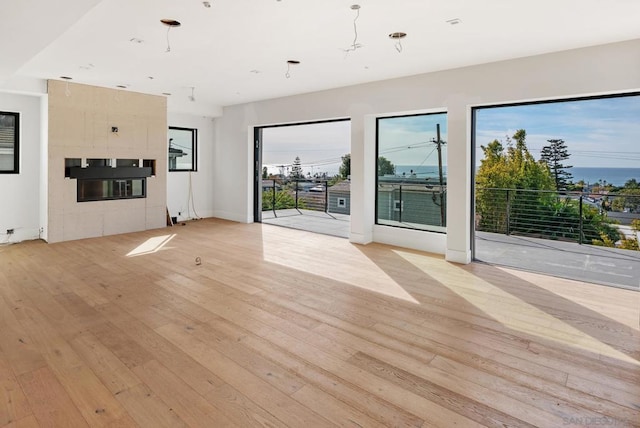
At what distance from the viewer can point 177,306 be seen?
11.4ft

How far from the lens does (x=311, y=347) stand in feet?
8.87

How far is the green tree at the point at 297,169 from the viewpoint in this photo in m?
9.26

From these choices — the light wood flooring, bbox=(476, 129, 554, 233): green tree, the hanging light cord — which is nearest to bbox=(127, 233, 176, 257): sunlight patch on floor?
the light wood flooring

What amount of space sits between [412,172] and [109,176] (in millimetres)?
5241

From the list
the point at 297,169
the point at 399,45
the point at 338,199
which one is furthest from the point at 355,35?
the point at 297,169

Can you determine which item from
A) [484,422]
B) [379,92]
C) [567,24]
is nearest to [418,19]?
[567,24]

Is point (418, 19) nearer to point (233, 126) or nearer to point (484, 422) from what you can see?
point (484, 422)

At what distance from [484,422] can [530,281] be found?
2.88 metres

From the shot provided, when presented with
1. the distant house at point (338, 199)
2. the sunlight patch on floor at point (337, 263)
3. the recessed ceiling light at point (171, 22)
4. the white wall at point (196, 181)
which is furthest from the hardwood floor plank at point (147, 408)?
the white wall at point (196, 181)

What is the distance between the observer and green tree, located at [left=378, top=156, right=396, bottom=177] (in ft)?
21.1

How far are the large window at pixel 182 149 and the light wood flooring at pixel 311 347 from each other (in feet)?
13.0

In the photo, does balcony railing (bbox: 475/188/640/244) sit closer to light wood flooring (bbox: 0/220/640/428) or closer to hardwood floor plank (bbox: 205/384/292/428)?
light wood flooring (bbox: 0/220/640/428)

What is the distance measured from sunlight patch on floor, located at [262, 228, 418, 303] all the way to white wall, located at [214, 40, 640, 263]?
2.70 ft

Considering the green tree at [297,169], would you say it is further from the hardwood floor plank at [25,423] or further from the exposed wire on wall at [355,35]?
the hardwood floor plank at [25,423]
